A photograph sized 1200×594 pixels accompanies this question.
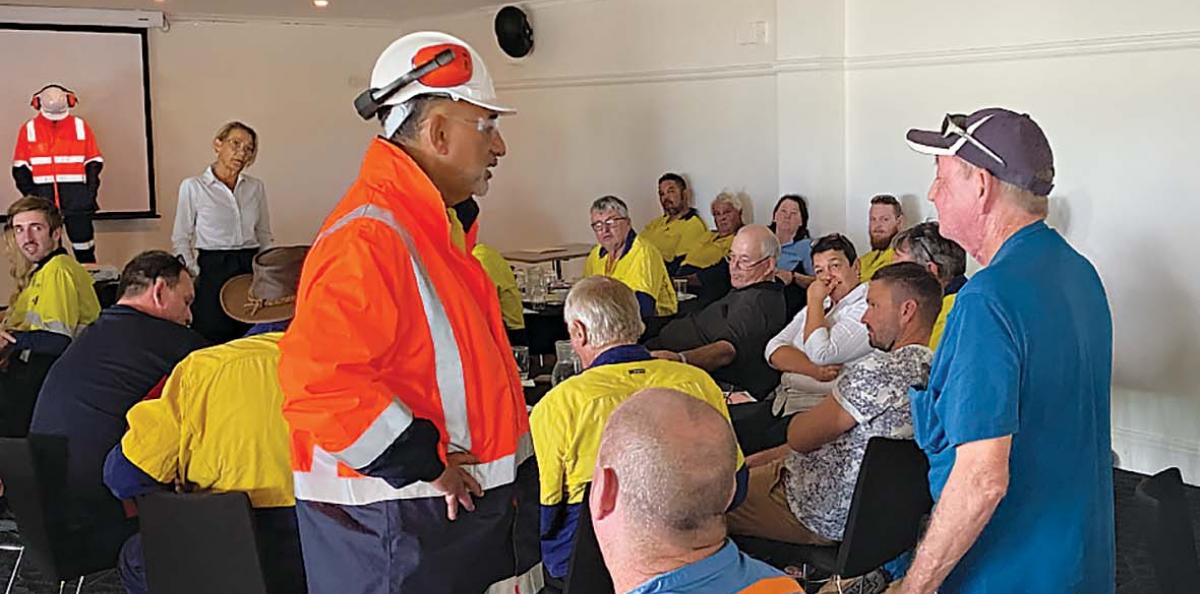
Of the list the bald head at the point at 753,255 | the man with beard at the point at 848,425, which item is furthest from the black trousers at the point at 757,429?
the bald head at the point at 753,255

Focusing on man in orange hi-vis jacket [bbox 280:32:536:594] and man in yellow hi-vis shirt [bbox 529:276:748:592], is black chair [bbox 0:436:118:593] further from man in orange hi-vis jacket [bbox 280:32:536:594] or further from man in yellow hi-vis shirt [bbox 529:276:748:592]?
man in orange hi-vis jacket [bbox 280:32:536:594]

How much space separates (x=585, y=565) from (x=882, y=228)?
14.5ft

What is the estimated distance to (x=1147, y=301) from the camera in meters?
5.63

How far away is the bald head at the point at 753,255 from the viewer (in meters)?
4.60

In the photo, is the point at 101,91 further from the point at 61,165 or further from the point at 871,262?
the point at 871,262

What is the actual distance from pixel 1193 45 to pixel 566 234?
515 cm

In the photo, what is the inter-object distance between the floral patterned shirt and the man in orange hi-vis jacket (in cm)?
108

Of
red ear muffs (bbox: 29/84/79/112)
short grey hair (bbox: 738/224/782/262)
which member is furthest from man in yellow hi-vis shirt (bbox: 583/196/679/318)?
red ear muffs (bbox: 29/84/79/112)

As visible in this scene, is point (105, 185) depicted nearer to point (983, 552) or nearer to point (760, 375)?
point (760, 375)

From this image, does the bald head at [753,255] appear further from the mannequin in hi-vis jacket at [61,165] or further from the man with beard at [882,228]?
the mannequin in hi-vis jacket at [61,165]

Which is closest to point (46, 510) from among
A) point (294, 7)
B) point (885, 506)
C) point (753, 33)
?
point (885, 506)

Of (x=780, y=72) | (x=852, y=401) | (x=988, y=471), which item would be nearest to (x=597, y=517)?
(x=988, y=471)

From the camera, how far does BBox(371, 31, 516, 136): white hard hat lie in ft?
6.54

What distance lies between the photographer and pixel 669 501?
1.36 m
